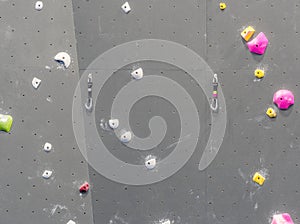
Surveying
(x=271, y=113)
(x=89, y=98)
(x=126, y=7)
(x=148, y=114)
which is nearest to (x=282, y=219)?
(x=271, y=113)

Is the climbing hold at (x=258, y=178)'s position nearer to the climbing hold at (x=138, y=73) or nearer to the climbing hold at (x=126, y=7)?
the climbing hold at (x=138, y=73)

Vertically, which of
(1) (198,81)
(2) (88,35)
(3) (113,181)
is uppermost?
(2) (88,35)

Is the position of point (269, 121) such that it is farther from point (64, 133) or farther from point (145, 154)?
point (64, 133)

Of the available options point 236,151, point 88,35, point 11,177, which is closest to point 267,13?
point 236,151

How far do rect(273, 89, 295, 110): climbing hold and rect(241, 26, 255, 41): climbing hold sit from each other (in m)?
0.30

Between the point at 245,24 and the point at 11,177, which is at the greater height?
the point at 245,24

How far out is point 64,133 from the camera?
174cm

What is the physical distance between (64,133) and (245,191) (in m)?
0.93

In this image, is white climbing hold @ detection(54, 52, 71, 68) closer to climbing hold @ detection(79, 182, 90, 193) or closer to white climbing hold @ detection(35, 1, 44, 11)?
white climbing hold @ detection(35, 1, 44, 11)

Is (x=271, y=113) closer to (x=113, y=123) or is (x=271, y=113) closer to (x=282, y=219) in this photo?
(x=282, y=219)

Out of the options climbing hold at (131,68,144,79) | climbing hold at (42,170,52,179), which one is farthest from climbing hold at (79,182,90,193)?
climbing hold at (131,68,144,79)

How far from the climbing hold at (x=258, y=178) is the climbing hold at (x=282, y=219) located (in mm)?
186

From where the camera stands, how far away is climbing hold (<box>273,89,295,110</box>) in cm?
171

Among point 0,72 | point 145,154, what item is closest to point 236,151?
point 145,154
